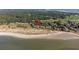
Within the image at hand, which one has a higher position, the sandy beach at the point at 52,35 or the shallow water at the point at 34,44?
the sandy beach at the point at 52,35

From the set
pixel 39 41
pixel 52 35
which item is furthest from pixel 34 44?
pixel 52 35

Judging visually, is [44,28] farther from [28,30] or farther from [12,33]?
[12,33]

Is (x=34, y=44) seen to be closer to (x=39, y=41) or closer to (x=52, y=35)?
(x=39, y=41)

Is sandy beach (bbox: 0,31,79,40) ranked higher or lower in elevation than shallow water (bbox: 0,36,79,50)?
higher
